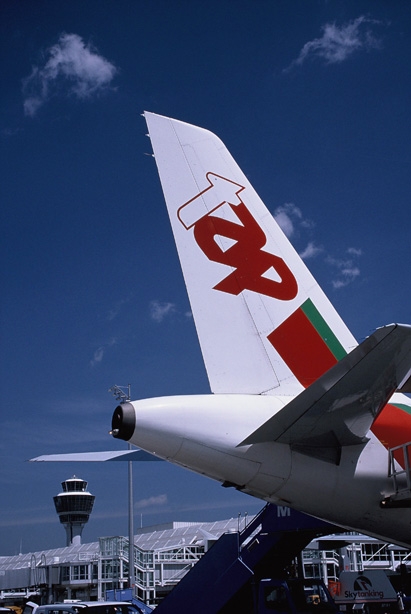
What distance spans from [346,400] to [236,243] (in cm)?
314

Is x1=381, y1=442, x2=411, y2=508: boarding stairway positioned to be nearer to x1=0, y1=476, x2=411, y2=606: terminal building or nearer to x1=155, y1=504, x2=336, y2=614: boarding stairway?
x1=155, y1=504, x2=336, y2=614: boarding stairway

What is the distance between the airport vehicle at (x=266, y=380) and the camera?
652 cm

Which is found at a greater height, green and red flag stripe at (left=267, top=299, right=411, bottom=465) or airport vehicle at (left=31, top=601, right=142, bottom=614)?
green and red flag stripe at (left=267, top=299, right=411, bottom=465)

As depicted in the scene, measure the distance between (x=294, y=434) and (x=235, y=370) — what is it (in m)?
1.33

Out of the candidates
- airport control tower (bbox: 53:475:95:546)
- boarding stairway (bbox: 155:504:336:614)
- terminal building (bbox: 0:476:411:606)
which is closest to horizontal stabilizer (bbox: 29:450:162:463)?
boarding stairway (bbox: 155:504:336:614)

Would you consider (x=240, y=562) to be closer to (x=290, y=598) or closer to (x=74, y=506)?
(x=290, y=598)

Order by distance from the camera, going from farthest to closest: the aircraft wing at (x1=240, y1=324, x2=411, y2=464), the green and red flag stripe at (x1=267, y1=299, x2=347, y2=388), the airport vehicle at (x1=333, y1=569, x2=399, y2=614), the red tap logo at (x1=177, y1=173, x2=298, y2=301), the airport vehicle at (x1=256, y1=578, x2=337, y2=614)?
the airport vehicle at (x1=333, y1=569, x2=399, y2=614) → the airport vehicle at (x1=256, y1=578, x2=337, y2=614) → the red tap logo at (x1=177, y1=173, x2=298, y2=301) → the green and red flag stripe at (x1=267, y1=299, x2=347, y2=388) → the aircraft wing at (x1=240, y1=324, x2=411, y2=464)

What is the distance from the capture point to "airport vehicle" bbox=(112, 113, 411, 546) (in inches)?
257

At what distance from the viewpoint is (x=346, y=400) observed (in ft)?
20.7

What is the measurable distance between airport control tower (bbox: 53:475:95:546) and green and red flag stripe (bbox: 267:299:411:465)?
9694 centimetres

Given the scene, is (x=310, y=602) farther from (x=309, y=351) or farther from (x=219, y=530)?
(x=219, y=530)

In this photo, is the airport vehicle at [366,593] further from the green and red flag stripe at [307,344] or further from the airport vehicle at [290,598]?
the green and red flag stripe at [307,344]

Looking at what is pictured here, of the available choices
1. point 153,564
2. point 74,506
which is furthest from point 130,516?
point 74,506

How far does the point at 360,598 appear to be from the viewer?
57.7 ft
